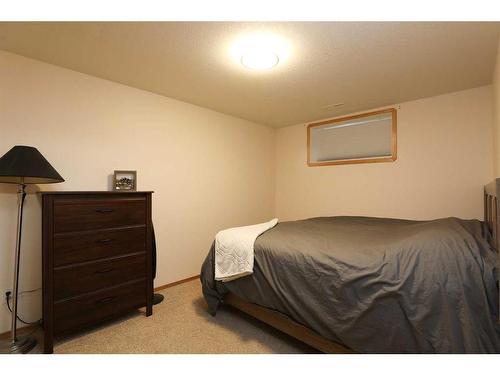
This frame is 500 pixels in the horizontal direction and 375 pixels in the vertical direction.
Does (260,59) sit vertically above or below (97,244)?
above

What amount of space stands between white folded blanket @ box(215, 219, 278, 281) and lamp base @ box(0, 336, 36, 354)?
137 cm

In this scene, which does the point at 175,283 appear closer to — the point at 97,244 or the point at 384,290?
the point at 97,244

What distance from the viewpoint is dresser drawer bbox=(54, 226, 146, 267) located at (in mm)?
1739

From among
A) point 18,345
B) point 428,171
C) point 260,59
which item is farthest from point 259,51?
point 18,345

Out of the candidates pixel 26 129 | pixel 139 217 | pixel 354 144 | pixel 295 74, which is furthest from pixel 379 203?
pixel 26 129

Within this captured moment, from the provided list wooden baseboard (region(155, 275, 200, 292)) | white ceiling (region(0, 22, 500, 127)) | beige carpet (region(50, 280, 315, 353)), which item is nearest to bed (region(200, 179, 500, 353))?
beige carpet (region(50, 280, 315, 353))

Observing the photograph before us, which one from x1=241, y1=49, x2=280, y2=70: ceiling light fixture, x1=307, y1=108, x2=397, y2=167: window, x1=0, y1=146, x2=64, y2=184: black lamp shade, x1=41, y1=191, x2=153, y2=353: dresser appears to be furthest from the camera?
x1=307, y1=108, x2=397, y2=167: window

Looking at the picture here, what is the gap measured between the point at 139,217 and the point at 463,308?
223cm

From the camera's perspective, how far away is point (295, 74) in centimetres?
227

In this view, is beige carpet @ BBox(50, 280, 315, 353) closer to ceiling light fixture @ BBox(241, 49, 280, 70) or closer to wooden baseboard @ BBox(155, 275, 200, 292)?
wooden baseboard @ BBox(155, 275, 200, 292)

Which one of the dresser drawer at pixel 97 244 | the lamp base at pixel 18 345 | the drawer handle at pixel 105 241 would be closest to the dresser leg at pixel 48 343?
the lamp base at pixel 18 345

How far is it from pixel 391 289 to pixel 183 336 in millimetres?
1509

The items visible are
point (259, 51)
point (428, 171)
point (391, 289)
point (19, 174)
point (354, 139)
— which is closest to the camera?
point (391, 289)

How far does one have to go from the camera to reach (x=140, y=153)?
2.62 meters
